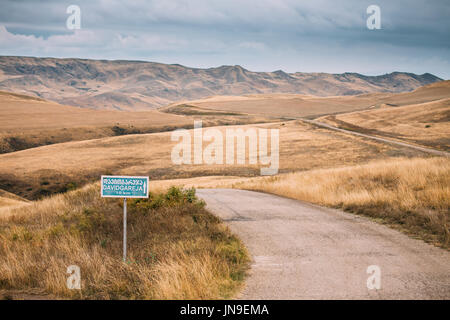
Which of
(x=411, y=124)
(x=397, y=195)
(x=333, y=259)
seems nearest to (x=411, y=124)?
(x=411, y=124)

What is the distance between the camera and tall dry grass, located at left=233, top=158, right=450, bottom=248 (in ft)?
35.9

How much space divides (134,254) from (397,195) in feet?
30.0

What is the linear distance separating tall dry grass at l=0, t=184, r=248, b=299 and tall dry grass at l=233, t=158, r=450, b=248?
16.9 feet

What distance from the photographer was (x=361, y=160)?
5416 centimetres

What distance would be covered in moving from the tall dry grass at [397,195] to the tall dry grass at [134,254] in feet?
16.9

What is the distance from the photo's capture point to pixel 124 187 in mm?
9422

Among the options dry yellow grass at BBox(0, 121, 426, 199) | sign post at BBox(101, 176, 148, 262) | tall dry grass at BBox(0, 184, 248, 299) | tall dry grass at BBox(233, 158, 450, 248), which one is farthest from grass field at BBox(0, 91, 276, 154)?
sign post at BBox(101, 176, 148, 262)

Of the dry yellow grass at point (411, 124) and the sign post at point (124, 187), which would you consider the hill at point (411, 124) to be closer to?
the dry yellow grass at point (411, 124)

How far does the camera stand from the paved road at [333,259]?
262 inches

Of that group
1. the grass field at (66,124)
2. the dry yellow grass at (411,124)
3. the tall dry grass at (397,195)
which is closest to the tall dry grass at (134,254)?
the tall dry grass at (397,195)

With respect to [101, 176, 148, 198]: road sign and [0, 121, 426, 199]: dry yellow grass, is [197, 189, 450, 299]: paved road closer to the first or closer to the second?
[101, 176, 148, 198]: road sign

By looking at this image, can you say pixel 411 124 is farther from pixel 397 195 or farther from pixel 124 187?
pixel 124 187

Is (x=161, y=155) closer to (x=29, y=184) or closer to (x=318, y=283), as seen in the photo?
(x=29, y=184)
